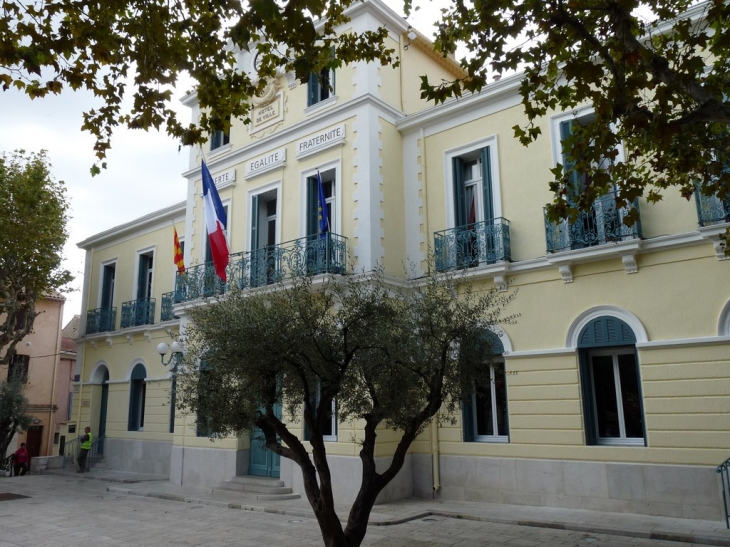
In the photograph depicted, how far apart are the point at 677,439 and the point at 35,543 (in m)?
10.8

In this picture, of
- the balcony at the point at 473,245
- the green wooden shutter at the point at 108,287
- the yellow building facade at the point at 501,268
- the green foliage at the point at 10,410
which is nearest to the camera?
the yellow building facade at the point at 501,268

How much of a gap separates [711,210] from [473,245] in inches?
180

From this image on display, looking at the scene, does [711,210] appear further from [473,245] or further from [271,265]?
[271,265]

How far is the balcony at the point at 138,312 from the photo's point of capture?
69.7 ft

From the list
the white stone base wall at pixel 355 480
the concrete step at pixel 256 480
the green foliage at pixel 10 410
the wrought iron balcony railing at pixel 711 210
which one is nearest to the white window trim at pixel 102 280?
the green foliage at pixel 10 410

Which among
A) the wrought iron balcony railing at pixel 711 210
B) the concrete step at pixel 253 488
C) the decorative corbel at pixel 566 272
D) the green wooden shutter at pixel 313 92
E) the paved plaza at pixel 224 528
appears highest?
the green wooden shutter at pixel 313 92

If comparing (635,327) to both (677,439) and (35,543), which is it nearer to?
(677,439)

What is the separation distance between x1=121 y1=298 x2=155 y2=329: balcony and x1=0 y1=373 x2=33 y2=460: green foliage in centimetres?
424

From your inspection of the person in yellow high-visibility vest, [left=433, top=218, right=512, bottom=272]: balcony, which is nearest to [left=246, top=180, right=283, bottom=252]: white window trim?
[left=433, top=218, right=512, bottom=272]: balcony

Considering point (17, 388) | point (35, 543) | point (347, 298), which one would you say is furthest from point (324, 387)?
point (17, 388)

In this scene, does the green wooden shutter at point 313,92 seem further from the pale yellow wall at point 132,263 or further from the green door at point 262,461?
the green door at point 262,461

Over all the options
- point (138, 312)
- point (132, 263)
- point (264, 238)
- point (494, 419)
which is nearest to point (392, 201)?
point (264, 238)

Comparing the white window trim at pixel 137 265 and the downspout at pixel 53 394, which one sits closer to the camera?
the white window trim at pixel 137 265

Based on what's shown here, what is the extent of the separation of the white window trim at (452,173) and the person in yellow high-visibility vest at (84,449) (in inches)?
564
